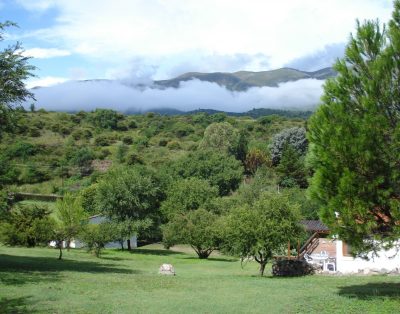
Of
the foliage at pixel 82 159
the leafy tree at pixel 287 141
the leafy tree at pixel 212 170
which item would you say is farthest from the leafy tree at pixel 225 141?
the foliage at pixel 82 159

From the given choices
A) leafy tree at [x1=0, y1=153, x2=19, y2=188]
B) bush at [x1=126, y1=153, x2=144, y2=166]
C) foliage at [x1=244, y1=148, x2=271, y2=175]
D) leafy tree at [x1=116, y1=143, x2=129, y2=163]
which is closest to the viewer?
leafy tree at [x1=0, y1=153, x2=19, y2=188]

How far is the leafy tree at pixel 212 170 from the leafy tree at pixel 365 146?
2125 inches

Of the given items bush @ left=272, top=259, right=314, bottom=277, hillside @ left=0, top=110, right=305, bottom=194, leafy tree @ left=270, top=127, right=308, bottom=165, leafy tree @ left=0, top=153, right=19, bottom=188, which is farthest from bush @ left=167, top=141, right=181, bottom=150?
leafy tree @ left=0, top=153, right=19, bottom=188

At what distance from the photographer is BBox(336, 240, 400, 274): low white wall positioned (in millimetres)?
23938

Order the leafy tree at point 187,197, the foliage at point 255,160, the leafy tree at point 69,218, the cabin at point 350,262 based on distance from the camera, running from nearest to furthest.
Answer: the cabin at point 350,262, the leafy tree at point 69,218, the leafy tree at point 187,197, the foliage at point 255,160

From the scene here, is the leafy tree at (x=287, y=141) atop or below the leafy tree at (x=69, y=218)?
atop

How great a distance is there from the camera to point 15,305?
13953 mm

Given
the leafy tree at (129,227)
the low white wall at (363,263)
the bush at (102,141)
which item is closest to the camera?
the low white wall at (363,263)

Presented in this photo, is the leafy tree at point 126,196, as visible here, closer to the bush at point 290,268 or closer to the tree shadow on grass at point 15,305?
the bush at point 290,268

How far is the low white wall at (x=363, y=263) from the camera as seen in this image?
2394 cm

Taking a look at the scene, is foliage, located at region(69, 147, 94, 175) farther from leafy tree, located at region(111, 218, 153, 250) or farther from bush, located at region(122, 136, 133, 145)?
leafy tree, located at region(111, 218, 153, 250)

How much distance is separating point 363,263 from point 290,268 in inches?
148

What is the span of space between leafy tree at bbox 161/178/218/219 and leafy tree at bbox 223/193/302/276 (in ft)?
80.4

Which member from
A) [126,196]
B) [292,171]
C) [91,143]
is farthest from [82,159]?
[126,196]
